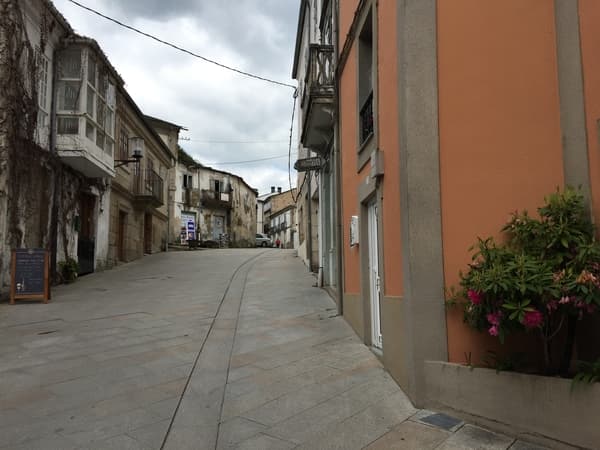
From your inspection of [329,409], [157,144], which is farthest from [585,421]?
[157,144]

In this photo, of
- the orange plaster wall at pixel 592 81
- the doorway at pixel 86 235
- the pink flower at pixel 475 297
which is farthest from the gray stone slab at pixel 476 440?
the doorway at pixel 86 235

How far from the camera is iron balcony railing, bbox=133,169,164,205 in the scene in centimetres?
1883

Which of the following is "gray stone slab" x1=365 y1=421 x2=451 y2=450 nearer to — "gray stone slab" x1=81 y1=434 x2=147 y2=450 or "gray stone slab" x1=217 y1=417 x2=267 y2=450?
"gray stone slab" x1=217 y1=417 x2=267 y2=450

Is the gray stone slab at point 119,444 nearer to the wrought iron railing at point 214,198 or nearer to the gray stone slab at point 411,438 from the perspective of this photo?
the gray stone slab at point 411,438

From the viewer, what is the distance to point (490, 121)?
162 inches

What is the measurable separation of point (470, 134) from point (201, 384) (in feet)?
11.8

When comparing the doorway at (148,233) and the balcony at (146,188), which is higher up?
the balcony at (146,188)

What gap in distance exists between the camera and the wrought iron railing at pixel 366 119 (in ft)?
19.7

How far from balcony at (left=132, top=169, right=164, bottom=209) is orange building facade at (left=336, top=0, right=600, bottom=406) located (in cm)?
1608

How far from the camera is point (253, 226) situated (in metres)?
55.2

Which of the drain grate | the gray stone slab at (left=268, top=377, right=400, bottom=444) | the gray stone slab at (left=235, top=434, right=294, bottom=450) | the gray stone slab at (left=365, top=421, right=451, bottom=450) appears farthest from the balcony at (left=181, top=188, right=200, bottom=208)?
the gray stone slab at (left=365, top=421, right=451, bottom=450)

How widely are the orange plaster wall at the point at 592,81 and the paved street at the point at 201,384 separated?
84.8 inches

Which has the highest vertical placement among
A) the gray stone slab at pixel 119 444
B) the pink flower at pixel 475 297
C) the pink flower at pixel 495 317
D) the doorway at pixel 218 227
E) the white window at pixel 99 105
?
the white window at pixel 99 105

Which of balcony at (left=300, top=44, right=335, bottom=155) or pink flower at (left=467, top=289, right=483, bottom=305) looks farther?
balcony at (left=300, top=44, right=335, bottom=155)
